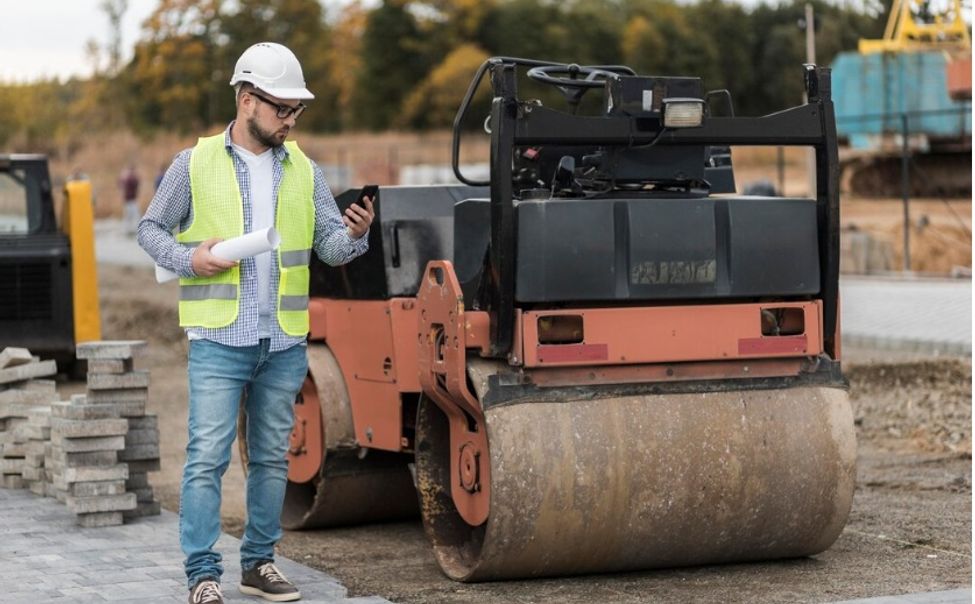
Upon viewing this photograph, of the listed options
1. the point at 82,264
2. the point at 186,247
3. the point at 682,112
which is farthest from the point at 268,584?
the point at 82,264

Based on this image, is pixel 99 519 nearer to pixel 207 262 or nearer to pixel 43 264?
pixel 207 262

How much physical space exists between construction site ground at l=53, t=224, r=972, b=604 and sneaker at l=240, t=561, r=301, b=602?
0.32m

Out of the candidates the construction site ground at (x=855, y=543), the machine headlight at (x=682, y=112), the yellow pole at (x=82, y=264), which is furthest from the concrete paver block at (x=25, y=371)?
the yellow pole at (x=82, y=264)

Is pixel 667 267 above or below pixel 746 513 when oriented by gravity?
above

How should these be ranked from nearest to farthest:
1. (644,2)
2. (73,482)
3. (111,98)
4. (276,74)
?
(276,74) → (73,482) → (111,98) → (644,2)

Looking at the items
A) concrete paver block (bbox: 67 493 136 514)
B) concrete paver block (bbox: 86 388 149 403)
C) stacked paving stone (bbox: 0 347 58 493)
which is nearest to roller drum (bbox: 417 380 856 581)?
concrete paver block (bbox: 67 493 136 514)

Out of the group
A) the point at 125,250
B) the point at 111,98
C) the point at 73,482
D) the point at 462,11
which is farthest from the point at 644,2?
the point at 73,482

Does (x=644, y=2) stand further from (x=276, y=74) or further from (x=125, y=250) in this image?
(x=276, y=74)

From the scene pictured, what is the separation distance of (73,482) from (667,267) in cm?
299

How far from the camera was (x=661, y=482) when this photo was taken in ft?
20.9

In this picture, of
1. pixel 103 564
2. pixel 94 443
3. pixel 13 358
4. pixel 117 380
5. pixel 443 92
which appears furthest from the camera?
pixel 443 92

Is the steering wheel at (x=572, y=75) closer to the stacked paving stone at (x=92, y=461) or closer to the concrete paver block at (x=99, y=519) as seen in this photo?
the stacked paving stone at (x=92, y=461)

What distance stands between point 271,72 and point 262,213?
493 millimetres

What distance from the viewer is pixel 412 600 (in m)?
6.32
